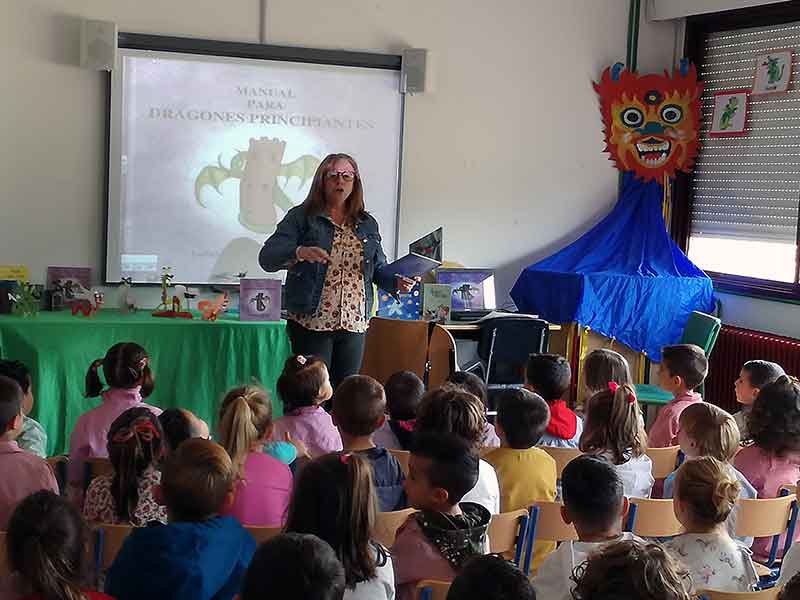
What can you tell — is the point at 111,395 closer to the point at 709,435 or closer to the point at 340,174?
the point at 340,174

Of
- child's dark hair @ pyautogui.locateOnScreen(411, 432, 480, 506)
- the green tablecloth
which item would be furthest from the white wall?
child's dark hair @ pyautogui.locateOnScreen(411, 432, 480, 506)

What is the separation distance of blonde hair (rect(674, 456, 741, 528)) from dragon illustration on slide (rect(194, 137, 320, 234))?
3.80m

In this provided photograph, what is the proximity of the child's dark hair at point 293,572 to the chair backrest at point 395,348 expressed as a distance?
368 centimetres

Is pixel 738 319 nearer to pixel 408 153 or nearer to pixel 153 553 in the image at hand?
pixel 408 153

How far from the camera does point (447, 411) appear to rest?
306cm

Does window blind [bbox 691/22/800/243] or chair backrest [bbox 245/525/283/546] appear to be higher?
window blind [bbox 691/22/800/243]

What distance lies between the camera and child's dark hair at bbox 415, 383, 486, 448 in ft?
10.0

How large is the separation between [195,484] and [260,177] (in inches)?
153

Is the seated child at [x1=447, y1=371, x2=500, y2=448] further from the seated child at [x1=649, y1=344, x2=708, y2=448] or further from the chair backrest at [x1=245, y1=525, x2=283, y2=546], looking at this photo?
the chair backrest at [x1=245, y1=525, x2=283, y2=546]

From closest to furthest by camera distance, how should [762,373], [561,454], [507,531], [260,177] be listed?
1. [507,531]
2. [561,454]
3. [762,373]
4. [260,177]

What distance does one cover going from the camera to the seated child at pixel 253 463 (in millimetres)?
2732

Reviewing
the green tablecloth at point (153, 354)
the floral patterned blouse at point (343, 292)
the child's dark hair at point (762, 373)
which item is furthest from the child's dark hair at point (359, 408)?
the green tablecloth at point (153, 354)

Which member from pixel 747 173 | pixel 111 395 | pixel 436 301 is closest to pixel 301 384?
pixel 111 395

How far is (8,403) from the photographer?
2.89m
